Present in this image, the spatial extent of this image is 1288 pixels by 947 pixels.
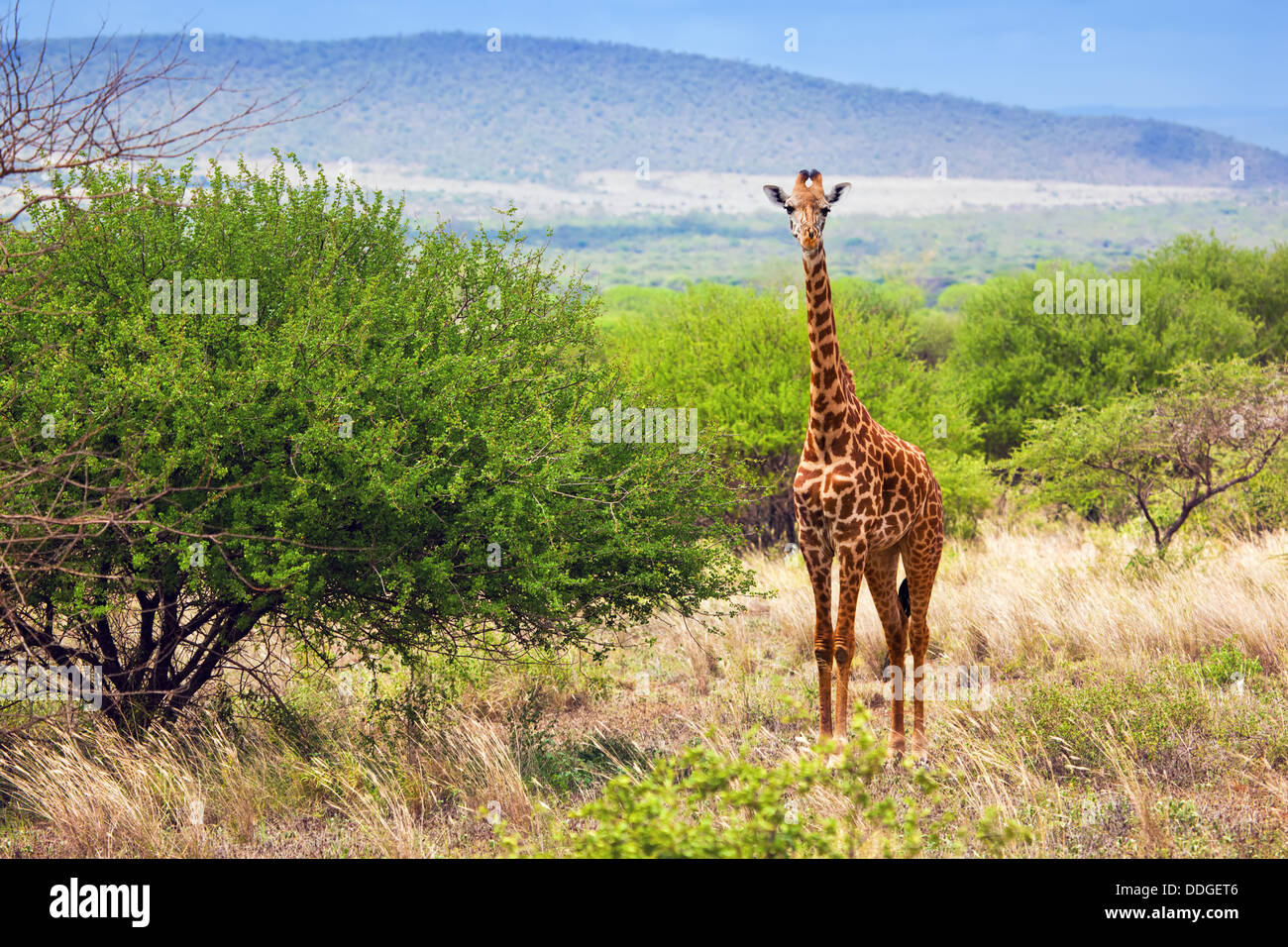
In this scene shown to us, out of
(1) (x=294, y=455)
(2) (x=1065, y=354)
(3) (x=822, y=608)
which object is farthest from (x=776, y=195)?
(2) (x=1065, y=354)

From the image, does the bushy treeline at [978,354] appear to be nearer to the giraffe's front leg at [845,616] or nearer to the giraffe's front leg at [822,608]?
the giraffe's front leg at [822,608]

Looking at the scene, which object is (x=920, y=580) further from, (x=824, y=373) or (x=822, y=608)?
(x=824, y=373)

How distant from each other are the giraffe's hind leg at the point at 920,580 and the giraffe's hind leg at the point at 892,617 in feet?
0.27

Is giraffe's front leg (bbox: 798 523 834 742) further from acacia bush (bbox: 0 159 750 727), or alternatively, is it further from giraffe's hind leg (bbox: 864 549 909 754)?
acacia bush (bbox: 0 159 750 727)

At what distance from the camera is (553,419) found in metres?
8.45

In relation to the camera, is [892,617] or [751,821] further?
[892,617]

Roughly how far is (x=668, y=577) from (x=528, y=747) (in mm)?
1611

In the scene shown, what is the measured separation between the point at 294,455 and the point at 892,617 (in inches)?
153

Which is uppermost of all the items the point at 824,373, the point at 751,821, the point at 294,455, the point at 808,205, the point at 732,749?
the point at 808,205

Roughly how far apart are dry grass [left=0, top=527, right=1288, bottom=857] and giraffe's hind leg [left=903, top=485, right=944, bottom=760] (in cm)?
26

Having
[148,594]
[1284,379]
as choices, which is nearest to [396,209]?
[148,594]

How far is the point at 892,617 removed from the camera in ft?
24.0

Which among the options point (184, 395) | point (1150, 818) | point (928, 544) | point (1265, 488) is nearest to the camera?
point (1150, 818)
